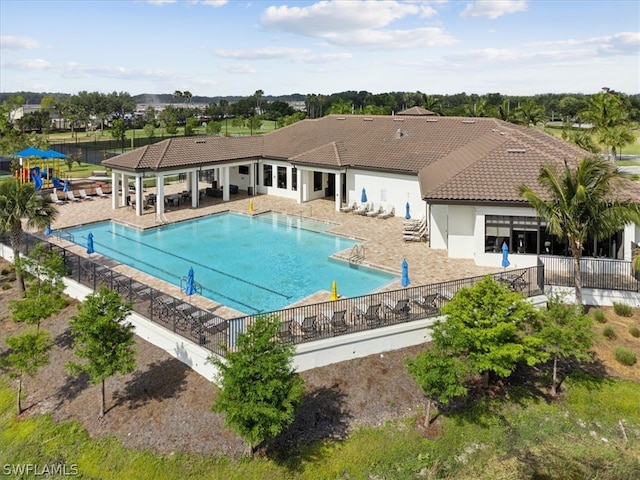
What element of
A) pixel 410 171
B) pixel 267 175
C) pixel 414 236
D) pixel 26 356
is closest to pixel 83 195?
pixel 267 175

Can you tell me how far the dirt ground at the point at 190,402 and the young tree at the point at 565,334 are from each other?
4.09 metres

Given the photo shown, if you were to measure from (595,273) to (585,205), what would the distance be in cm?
414

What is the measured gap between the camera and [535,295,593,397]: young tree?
49.8ft

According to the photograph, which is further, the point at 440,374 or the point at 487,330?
the point at 487,330

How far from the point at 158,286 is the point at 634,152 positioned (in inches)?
3130

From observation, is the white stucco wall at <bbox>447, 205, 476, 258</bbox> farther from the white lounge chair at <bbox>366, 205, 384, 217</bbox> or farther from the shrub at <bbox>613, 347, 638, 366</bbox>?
the white lounge chair at <bbox>366, 205, 384, 217</bbox>

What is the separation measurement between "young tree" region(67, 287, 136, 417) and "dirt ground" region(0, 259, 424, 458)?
1022 millimetres

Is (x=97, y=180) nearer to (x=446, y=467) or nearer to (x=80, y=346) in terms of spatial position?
(x=80, y=346)

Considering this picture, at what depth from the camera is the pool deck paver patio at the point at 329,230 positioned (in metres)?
22.0

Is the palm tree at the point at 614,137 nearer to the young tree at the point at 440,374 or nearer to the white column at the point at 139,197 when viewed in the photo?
the white column at the point at 139,197

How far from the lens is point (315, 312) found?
57.5 feet

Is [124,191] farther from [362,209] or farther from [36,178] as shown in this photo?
[362,209]

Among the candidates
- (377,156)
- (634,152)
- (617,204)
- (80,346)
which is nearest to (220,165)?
(377,156)

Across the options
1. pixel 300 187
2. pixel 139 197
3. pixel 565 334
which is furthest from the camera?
pixel 300 187
